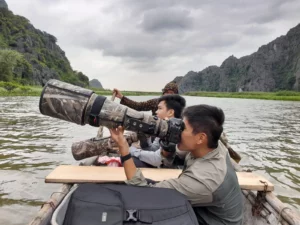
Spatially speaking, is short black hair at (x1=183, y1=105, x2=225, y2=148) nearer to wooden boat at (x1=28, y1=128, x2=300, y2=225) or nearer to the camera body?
the camera body

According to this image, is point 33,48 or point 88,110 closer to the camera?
point 88,110

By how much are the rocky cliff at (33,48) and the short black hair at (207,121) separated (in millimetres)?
78243

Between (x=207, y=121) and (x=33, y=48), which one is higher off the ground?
(x=33, y=48)

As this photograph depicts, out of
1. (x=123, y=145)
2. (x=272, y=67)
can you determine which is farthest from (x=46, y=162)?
(x=272, y=67)

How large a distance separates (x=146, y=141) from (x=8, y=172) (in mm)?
3953

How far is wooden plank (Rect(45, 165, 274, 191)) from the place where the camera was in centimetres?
285

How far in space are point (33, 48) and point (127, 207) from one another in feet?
400

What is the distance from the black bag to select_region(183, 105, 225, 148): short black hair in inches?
19.1

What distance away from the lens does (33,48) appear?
112625 millimetres

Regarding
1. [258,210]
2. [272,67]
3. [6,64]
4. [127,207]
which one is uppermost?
[272,67]

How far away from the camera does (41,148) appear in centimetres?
916

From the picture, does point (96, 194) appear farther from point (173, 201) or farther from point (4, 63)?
point (4, 63)

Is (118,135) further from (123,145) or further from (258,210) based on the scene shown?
(258,210)

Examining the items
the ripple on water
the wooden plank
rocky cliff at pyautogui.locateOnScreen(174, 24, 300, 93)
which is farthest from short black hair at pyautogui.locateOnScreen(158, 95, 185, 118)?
rocky cliff at pyautogui.locateOnScreen(174, 24, 300, 93)
